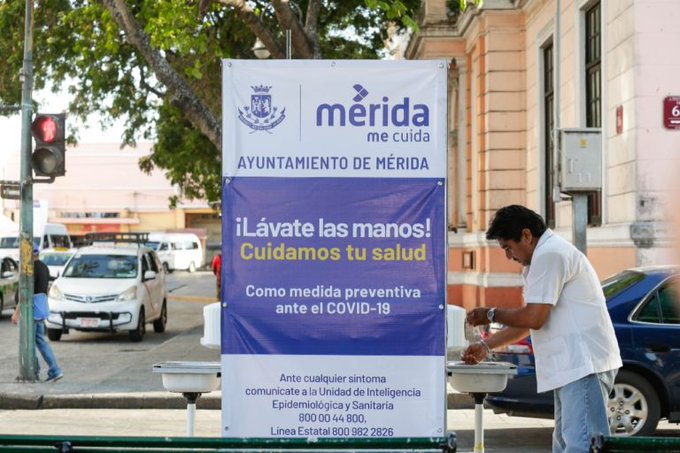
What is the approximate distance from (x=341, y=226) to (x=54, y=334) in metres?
17.0

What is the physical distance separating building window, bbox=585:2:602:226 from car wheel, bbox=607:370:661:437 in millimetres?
6560

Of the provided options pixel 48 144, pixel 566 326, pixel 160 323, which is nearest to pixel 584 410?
pixel 566 326

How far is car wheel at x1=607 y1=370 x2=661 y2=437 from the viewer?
9.28 meters

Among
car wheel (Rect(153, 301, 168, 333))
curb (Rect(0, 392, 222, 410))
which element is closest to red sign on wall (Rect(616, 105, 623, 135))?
curb (Rect(0, 392, 222, 410))

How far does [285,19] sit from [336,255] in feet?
35.1

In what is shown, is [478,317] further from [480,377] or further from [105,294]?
[105,294]

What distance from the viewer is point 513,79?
2172 centimetres

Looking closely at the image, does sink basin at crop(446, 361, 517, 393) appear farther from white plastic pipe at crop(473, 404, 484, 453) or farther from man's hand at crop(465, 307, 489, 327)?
man's hand at crop(465, 307, 489, 327)

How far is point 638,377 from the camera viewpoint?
9.38 metres

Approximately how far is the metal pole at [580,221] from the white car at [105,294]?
1150 cm

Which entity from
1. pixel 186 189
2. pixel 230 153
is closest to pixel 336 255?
pixel 230 153

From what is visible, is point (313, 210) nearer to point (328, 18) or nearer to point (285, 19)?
point (285, 19)

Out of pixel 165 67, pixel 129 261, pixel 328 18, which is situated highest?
pixel 328 18

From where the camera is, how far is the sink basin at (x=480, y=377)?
220 inches
